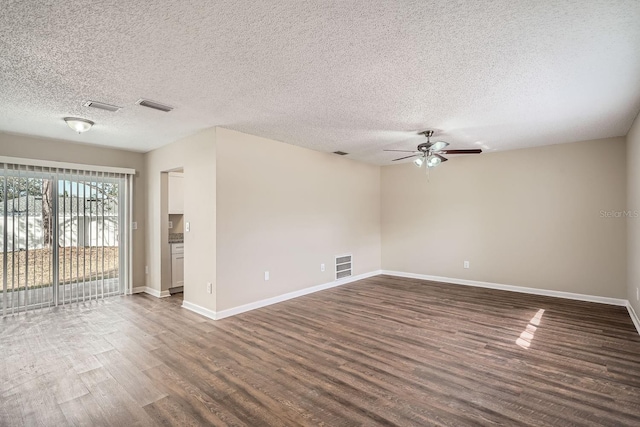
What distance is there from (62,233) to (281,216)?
3.34 metres

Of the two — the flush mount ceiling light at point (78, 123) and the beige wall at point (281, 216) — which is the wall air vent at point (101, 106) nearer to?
the flush mount ceiling light at point (78, 123)

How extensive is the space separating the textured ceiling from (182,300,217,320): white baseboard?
2478mm

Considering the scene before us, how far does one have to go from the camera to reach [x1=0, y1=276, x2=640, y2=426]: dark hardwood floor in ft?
6.86

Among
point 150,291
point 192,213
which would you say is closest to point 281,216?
point 192,213

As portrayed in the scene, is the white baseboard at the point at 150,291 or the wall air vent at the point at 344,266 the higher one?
the wall air vent at the point at 344,266

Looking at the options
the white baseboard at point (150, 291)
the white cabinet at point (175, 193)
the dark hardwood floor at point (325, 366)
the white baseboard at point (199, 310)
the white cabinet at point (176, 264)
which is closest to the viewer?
the dark hardwood floor at point (325, 366)

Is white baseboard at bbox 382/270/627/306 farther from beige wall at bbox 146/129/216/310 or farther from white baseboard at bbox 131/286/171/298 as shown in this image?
white baseboard at bbox 131/286/171/298

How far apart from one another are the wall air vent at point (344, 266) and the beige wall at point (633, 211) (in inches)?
164

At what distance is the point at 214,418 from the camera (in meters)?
2.04

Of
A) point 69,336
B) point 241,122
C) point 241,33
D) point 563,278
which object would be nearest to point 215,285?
point 69,336

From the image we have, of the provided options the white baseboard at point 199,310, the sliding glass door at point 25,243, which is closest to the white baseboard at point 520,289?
the white baseboard at point 199,310

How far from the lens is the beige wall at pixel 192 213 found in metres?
4.16

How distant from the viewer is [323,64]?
2445mm

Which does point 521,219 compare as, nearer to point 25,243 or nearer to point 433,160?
point 433,160
